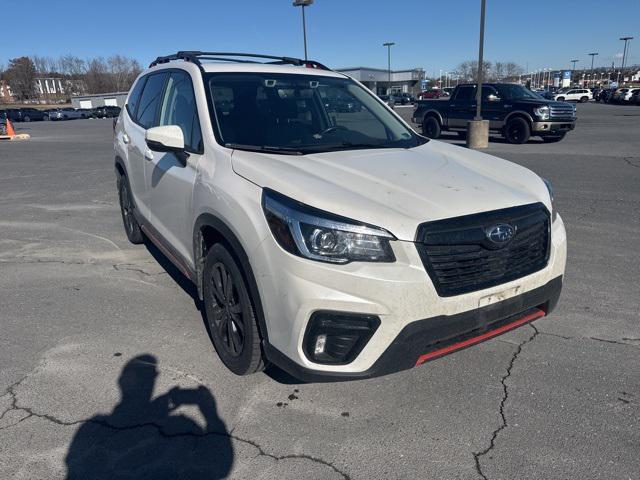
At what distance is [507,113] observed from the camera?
16.4 meters

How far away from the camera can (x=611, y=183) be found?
29.4 ft

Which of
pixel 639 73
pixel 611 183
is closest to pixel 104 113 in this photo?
pixel 611 183

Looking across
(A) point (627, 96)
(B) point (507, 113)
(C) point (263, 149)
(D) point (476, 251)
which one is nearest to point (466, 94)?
(B) point (507, 113)

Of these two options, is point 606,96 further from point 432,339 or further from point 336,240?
point 336,240

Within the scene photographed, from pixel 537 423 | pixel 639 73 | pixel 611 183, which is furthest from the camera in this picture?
pixel 639 73

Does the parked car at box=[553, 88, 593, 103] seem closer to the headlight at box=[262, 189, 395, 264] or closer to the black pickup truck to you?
Result: the black pickup truck

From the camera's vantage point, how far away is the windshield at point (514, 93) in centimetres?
1648

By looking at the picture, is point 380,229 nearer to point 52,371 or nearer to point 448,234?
point 448,234

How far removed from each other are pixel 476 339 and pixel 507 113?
50.0ft

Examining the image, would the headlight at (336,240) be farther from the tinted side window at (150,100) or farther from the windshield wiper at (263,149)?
the tinted side window at (150,100)

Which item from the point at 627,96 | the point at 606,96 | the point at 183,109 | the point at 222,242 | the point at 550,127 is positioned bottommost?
the point at 606,96

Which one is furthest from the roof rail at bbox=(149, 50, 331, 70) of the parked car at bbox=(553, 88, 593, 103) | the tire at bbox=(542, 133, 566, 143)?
the parked car at bbox=(553, 88, 593, 103)

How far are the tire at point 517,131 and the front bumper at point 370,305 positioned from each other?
14840 mm

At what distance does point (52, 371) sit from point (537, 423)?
9.74ft
